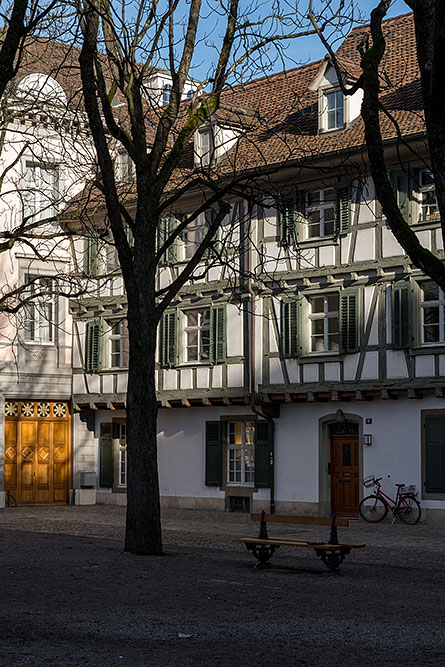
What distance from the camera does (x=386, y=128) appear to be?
24.9 m

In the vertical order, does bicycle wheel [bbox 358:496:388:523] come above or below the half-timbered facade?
below

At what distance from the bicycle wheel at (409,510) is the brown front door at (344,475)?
1.77m

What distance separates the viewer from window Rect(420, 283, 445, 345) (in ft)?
78.5

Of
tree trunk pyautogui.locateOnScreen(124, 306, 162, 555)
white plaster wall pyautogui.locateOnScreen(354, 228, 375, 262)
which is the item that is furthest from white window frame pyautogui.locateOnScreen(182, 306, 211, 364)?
tree trunk pyautogui.locateOnScreen(124, 306, 162, 555)

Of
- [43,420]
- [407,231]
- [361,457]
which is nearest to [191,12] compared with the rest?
[407,231]

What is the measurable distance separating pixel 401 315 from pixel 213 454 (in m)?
6.84

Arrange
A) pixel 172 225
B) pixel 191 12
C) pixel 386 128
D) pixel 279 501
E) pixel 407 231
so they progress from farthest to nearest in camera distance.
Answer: pixel 172 225 < pixel 279 501 < pixel 386 128 < pixel 191 12 < pixel 407 231

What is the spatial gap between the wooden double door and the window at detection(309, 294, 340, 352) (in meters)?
8.85

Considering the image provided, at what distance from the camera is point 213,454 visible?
94.3 ft

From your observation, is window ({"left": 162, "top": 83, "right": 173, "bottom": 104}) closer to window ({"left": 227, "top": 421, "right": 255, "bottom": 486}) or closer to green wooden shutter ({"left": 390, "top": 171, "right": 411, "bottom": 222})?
green wooden shutter ({"left": 390, "top": 171, "right": 411, "bottom": 222})

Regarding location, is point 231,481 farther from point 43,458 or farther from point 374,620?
point 374,620

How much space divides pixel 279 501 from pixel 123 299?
290 inches

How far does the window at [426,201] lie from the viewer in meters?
24.3

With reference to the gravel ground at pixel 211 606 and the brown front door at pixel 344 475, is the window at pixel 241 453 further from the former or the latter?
the gravel ground at pixel 211 606
